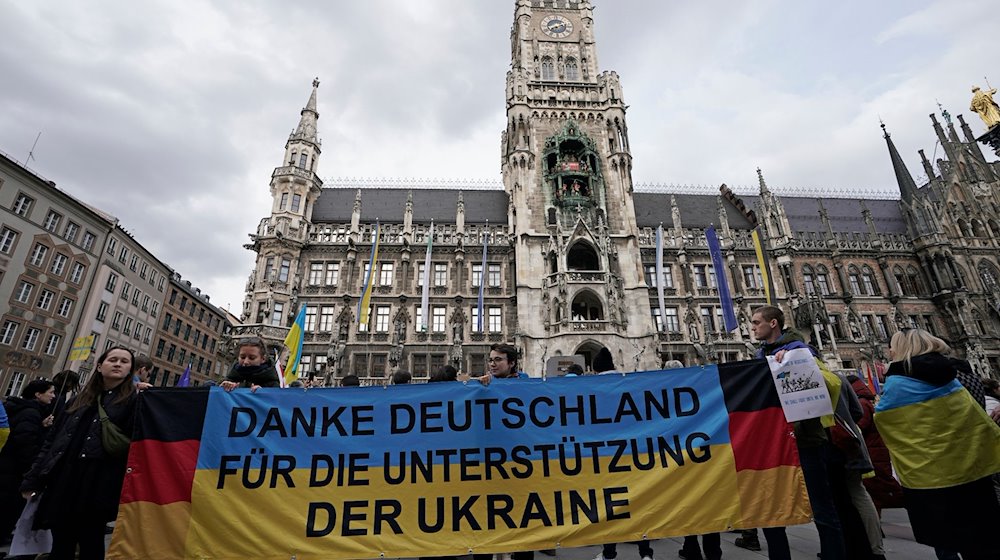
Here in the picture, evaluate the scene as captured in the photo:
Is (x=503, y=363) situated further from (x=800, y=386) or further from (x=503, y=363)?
(x=800, y=386)

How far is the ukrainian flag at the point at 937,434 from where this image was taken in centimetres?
377

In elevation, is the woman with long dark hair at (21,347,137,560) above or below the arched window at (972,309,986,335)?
below

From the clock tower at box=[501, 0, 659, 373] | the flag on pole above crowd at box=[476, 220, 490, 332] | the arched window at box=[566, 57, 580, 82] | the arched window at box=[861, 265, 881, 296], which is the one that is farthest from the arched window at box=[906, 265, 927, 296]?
the flag on pole above crowd at box=[476, 220, 490, 332]

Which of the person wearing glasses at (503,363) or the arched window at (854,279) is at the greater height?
the arched window at (854,279)

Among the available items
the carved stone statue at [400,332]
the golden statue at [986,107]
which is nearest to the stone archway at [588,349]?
the carved stone statue at [400,332]

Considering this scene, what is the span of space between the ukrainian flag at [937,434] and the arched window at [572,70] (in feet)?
121

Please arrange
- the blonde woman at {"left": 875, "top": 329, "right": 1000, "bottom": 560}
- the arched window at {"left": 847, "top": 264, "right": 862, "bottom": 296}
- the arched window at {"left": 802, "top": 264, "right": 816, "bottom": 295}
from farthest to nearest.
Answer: the arched window at {"left": 847, "top": 264, "right": 862, "bottom": 296}, the arched window at {"left": 802, "top": 264, "right": 816, "bottom": 295}, the blonde woman at {"left": 875, "top": 329, "right": 1000, "bottom": 560}

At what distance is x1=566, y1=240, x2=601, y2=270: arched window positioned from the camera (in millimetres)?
30547

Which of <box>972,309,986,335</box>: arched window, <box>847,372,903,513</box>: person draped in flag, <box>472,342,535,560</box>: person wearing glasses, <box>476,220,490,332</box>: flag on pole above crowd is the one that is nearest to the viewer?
<box>472,342,535,560</box>: person wearing glasses

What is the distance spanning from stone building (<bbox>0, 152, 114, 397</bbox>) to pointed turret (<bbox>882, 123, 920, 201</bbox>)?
66.7m

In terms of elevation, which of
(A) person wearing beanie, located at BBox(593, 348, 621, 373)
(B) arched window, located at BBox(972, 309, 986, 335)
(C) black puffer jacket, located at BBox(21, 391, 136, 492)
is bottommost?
(C) black puffer jacket, located at BBox(21, 391, 136, 492)

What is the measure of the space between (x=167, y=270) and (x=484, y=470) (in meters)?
50.5

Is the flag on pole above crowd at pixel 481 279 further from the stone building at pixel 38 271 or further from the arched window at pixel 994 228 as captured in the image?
the arched window at pixel 994 228

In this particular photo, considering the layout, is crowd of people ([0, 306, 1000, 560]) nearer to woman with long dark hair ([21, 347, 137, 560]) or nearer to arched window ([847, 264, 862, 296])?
woman with long dark hair ([21, 347, 137, 560])
